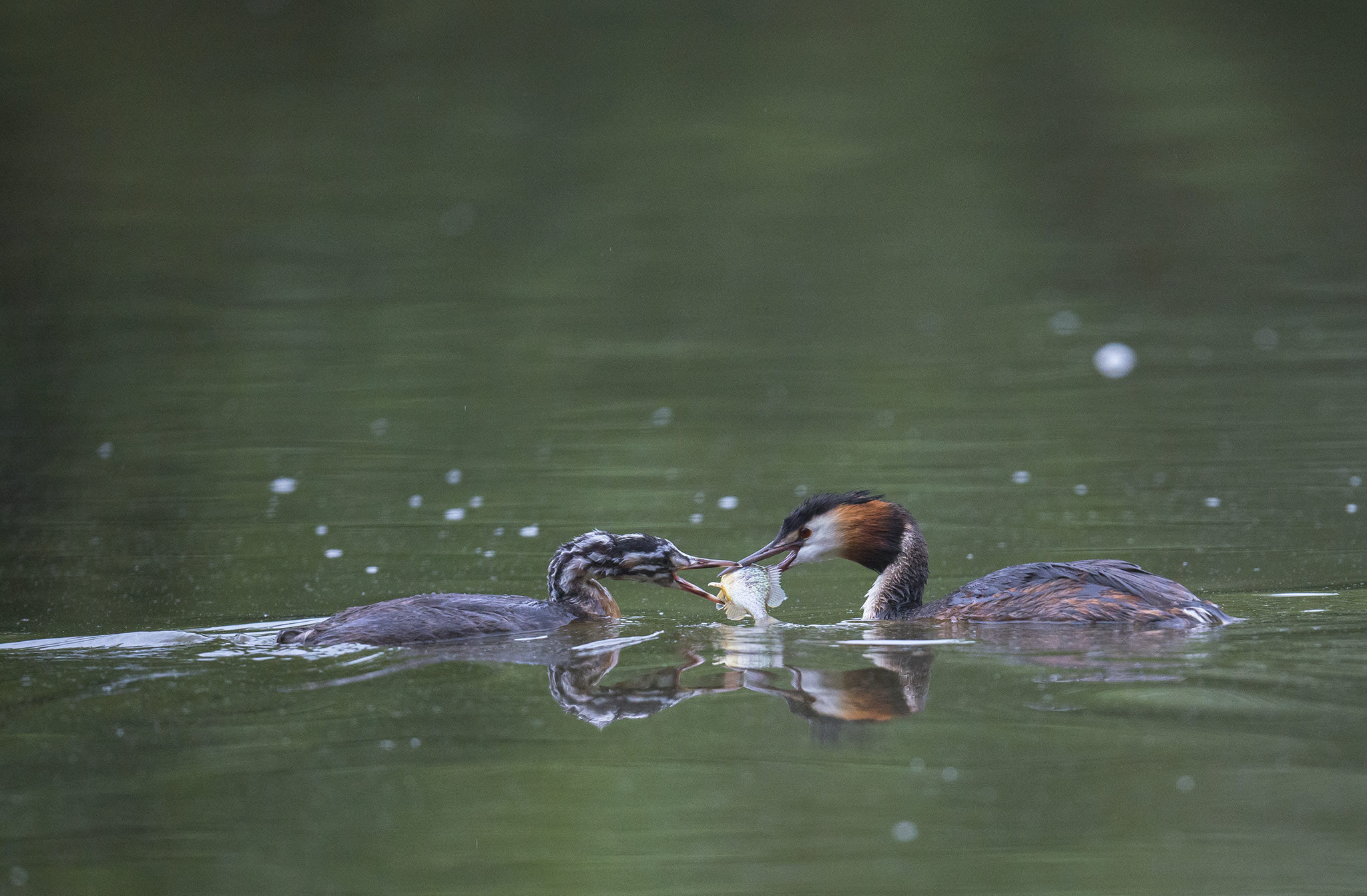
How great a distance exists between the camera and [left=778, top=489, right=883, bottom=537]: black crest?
6824 millimetres

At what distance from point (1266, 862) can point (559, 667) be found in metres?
2.55

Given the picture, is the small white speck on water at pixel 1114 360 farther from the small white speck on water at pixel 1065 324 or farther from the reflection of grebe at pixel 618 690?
the reflection of grebe at pixel 618 690

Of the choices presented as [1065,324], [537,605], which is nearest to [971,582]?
[537,605]

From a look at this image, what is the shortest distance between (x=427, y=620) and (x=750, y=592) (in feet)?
4.22

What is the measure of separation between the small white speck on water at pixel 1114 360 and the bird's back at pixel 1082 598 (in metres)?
5.96

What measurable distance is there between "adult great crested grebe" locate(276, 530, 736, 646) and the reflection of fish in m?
0.10

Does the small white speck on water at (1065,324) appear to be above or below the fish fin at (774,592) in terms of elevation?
above

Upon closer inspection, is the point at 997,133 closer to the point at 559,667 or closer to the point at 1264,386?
the point at 1264,386

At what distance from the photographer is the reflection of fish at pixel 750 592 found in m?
6.28

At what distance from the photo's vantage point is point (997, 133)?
17250mm

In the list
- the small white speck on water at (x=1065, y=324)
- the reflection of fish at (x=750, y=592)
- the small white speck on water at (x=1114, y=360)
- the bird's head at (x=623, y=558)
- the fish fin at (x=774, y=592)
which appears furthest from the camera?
the small white speck on water at (x=1065, y=324)

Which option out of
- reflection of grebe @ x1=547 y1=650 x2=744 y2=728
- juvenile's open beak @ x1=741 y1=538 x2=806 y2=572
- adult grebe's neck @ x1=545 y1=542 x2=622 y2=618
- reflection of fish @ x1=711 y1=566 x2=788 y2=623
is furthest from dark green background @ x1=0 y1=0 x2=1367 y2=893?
adult grebe's neck @ x1=545 y1=542 x2=622 y2=618

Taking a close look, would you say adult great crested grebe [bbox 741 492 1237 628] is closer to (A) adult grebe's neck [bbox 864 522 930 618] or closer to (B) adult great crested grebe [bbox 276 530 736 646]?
(A) adult grebe's neck [bbox 864 522 930 618]

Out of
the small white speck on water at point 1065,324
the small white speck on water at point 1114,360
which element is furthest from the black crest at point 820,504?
the small white speck on water at point 1065,324
